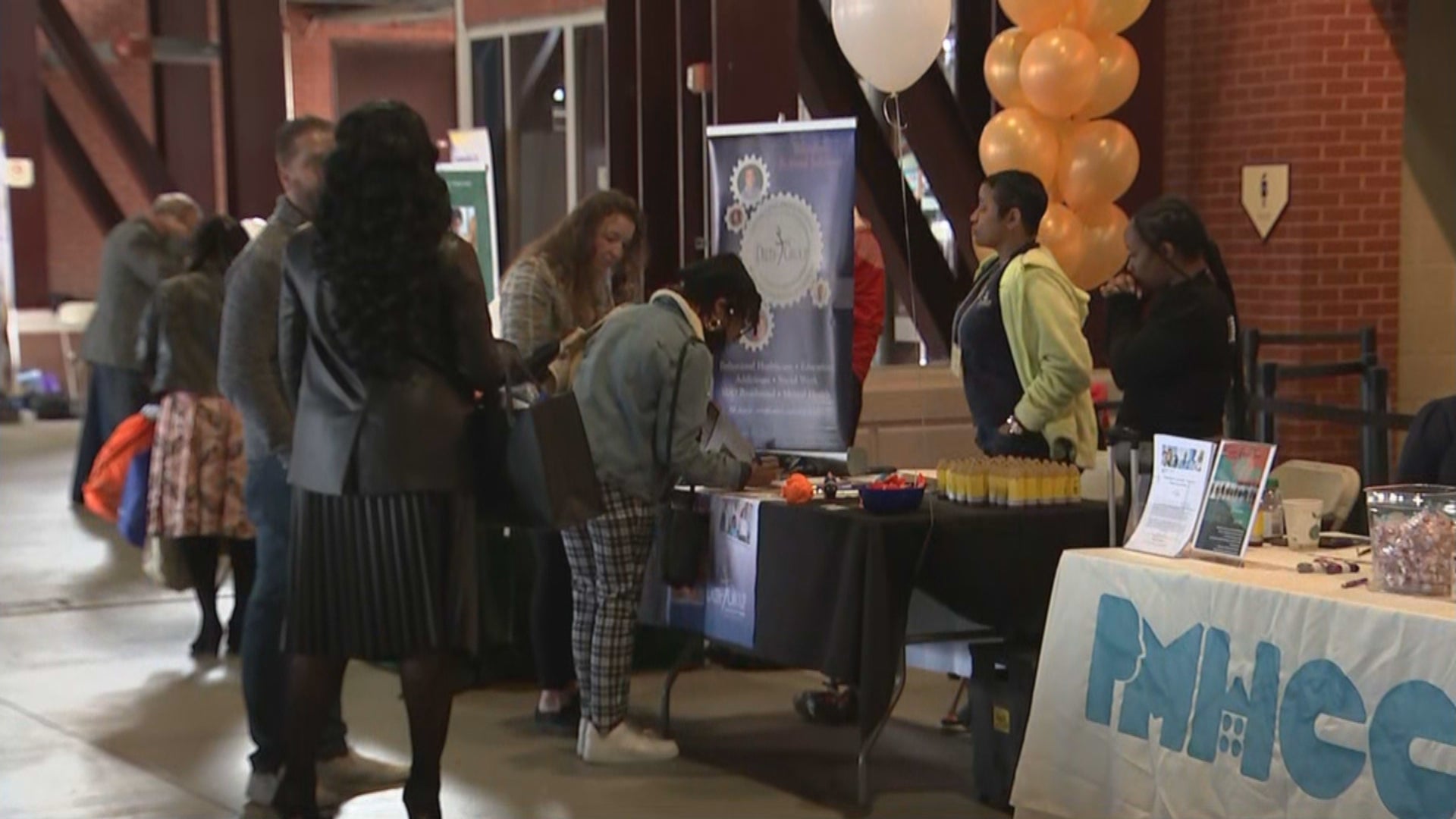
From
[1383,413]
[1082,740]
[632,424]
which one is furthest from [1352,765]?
[1383,413]

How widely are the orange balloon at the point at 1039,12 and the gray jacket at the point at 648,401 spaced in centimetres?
286

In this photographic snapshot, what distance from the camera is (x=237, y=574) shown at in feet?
21.6

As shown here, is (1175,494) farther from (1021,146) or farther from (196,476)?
(196,476)

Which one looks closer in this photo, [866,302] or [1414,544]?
[1414,544]

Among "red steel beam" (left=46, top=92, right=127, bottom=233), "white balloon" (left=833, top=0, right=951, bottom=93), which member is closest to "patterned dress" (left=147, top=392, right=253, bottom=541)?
"white balloon" (left=833, top=0, right=951, bottom=93)

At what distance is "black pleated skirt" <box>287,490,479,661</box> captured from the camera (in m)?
3.92

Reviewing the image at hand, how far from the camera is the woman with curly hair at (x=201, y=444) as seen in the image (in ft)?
21.1

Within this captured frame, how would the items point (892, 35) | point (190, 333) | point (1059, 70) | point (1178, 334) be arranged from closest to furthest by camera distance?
1. point (1178, 334)
2. point (892, 35)
3. point (190, 333)
4. point (1059, 70)

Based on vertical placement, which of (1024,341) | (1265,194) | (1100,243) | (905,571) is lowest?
(905,571)

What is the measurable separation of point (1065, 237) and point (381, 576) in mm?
4009

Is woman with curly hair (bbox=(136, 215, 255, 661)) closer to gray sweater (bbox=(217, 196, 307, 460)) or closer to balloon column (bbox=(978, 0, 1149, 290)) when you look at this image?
gray sweater (bbox=(217, 196, 307, 460))

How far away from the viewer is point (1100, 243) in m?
7.40

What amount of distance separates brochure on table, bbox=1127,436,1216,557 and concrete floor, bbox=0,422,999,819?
0.92 m

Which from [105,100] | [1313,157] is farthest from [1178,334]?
[105,100]
